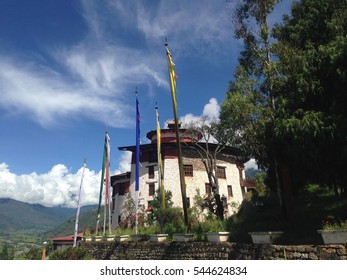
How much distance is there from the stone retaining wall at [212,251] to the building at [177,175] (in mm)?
15912

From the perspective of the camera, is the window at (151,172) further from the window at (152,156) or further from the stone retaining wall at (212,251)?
the stone retaining wall at (212,251)

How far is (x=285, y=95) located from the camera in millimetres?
12844

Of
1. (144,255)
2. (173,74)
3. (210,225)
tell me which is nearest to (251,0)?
(173,74)

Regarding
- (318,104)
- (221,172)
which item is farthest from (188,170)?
(318,104)

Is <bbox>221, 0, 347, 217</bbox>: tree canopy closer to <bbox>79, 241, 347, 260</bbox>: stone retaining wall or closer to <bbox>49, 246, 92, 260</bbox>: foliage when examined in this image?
<bbox>79, 241, 347, 260</bbox>: stone retaining wall

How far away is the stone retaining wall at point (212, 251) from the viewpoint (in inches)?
324

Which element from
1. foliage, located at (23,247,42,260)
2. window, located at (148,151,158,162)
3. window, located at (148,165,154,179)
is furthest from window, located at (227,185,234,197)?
foliage, located at (23,247,42,260)

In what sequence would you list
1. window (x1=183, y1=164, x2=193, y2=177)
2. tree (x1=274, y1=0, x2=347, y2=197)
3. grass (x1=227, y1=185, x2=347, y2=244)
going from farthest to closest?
window (x1=183, y1=164, x2=193, y2=177) < tree (x1=274, y1=0, x2=347, y2=197) < grass (x1=227, y1=185, x2=347, y2=244)

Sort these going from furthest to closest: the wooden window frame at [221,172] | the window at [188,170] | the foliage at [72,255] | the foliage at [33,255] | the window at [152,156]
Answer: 1. the foliage at [33,255]
2. the window at [152,156]
3. the wooden window frame at [221,172]
4. the window at [188,170]
5. the foliage at [72,255]

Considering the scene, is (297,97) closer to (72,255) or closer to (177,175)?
(72,255)

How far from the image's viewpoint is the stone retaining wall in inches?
324

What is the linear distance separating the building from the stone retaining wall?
15912 millimetres

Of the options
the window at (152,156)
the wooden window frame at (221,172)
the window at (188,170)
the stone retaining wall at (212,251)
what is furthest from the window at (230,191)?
the stone retaining wall at (212,251)
